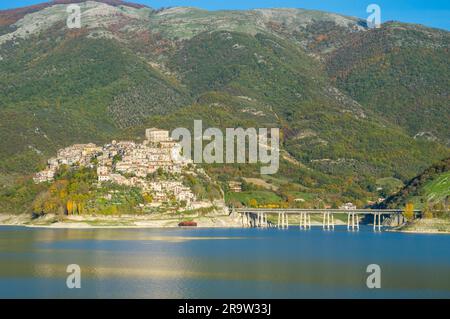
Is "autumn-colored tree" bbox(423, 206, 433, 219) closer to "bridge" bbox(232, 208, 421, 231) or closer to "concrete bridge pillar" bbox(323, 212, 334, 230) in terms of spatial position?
"bridge" bbox(232, 208, 421, 231)

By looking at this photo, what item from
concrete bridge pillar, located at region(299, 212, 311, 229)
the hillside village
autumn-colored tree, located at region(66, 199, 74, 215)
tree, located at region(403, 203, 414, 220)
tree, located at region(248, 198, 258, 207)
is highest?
the hillside village

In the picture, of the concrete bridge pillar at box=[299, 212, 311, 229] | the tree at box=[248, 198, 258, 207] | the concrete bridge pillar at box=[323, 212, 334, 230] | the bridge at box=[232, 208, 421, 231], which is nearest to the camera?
the bridge at box=[232, 208, 421, 231]

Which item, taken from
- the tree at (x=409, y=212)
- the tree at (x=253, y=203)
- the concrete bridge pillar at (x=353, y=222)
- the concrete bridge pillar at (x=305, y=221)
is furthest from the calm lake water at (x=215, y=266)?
the tree at (x=253, y=203)

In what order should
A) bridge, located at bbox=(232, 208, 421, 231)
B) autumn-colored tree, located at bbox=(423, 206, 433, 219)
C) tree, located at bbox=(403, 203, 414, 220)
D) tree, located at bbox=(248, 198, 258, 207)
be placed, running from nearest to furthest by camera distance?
autumn-colored tree, located at bbox=(423, 206, 433, 219)
tree, located at bbox=(403, 203, 414, 220)
bridge, located at bbox=(232, 208, 421, 231)
tree, located at bbox=(248, 198, 258, 207)

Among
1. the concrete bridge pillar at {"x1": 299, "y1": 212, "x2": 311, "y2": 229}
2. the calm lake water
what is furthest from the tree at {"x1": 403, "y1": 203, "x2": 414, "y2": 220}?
the calm lake water

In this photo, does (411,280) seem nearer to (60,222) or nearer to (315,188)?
(60,222)

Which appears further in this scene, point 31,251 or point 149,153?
point 149,153

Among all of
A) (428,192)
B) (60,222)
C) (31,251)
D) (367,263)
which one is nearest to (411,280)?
(367,263)
